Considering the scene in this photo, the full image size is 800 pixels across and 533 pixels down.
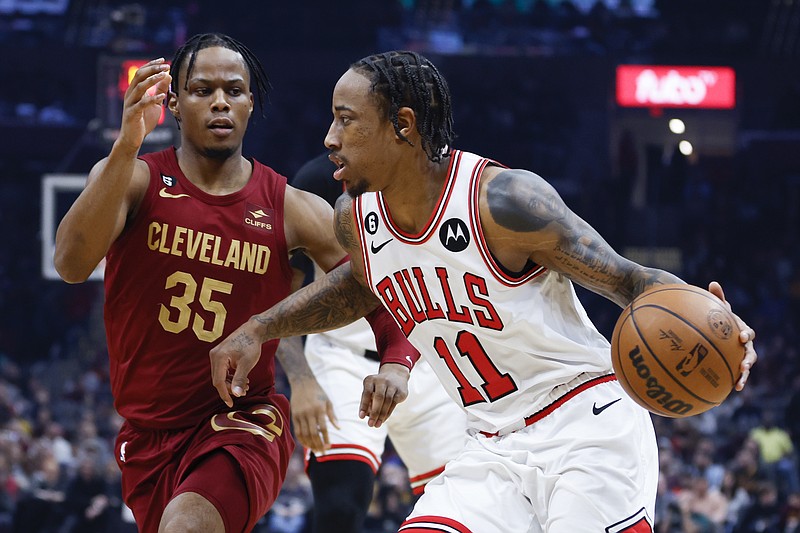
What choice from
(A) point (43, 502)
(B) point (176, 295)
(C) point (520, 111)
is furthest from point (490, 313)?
(C) point (520, 111)

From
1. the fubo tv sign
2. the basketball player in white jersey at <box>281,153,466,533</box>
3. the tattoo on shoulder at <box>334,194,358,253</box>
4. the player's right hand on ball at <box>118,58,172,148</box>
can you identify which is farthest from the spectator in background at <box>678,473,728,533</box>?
the player's right hand on ball at <box>118,58,172,148</box>

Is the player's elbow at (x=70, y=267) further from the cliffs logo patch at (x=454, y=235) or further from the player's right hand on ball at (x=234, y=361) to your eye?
the cliffs logo patch at (x=454, y=235)

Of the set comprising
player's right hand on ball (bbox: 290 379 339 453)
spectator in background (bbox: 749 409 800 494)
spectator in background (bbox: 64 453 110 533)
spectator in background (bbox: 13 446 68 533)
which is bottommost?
spectator in background (bbox: 13 446 68 533)

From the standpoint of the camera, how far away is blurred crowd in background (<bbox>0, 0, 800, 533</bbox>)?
17.3m

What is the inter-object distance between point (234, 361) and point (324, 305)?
423 mm

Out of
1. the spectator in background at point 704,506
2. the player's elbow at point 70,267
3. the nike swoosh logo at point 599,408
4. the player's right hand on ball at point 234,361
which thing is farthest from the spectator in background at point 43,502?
the nike swoosh logo at point 599,408

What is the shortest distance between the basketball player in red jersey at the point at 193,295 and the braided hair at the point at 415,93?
65 centimetres

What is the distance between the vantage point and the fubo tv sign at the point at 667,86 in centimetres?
1662

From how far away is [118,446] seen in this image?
4055 mm

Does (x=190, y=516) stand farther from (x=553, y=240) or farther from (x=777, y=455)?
(x=777, y=455)

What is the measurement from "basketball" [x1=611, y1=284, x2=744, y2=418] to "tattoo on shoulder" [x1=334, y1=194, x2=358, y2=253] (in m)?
1.03

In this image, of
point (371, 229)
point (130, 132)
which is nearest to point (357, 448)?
point (371, 229)

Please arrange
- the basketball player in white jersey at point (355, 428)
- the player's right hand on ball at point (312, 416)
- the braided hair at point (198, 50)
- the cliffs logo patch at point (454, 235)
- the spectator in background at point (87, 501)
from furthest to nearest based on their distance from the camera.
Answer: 1. the spectator in background at point (87, 501)
2. the basketball player in white jersey at point (355, 428)
3. the player's right hand on ball at point (312, 416)
4. the braided hair at point (198, 50)
5. the cliffs logo patch at point (454, 235)

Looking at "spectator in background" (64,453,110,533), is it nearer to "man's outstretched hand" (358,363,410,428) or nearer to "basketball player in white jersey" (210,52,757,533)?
"basketball player in white jersey" (210,52,757,533)
